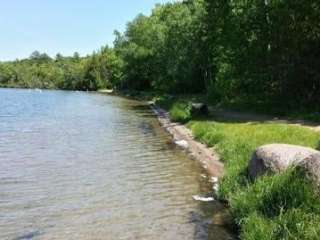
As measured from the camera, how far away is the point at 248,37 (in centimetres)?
3231

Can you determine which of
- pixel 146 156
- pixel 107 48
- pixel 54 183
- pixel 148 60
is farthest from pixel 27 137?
pixel 107 48

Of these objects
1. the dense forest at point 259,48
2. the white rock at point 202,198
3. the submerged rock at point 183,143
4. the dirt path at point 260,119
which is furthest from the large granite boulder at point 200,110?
the white rock at point 202,198

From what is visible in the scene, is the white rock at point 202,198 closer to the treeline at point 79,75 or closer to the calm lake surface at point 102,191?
the calm lake surface at point 102,191

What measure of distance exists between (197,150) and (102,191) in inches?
300

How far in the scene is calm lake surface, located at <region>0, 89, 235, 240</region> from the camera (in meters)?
11.2

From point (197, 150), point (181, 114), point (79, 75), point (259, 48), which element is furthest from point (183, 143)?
point (79, 75)

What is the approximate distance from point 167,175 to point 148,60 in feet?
236

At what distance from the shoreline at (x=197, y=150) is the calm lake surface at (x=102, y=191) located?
0.43m

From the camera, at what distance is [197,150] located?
21516 millimetres

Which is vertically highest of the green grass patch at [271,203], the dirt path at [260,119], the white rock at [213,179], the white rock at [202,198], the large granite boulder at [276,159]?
the large granite boulder at [276,159]

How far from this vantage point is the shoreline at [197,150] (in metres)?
17.5

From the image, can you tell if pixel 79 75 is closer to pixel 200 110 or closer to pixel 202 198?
pixel 200 110

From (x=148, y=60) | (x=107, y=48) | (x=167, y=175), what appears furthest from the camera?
(x=107, y=48)

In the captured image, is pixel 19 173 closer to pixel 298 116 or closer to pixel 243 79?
pixel 298 116
